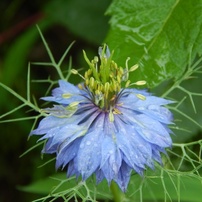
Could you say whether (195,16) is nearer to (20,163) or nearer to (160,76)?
(160,76)

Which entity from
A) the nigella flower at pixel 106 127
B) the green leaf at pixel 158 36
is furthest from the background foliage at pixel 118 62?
the nigella flower at pixel 106 127

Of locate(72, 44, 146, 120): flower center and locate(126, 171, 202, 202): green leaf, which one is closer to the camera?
locate(72, 44, 146, 120): flower center

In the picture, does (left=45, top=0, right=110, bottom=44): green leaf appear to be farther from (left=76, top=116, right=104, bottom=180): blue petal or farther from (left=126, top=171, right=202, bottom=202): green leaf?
(left=76, top=116, right=104, bottom=180): blue petal

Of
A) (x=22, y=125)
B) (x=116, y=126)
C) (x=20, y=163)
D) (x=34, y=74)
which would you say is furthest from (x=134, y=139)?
(x=34, y=74)

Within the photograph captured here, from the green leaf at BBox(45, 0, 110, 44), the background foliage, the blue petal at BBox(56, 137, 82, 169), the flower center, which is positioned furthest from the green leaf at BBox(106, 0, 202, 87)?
the green leaf at BBox(45, 0, 110, 44)

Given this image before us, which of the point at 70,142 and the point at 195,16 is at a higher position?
the point at 195,16

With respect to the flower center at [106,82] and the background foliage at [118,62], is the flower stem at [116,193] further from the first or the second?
the flower center at [106,82]

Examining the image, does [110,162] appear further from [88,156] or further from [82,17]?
[82,17]

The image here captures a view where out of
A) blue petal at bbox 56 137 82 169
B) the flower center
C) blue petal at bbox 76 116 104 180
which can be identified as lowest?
blue petal at bbox 56 137 82 169
